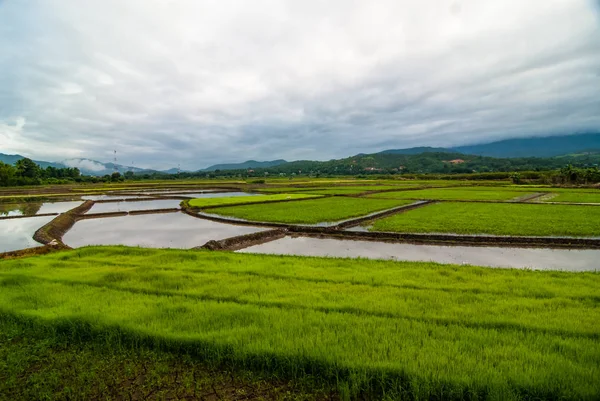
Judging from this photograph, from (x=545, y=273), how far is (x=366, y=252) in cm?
598

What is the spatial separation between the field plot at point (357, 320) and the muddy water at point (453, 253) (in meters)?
2.94

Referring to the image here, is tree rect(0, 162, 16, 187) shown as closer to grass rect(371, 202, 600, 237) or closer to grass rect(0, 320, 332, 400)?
grass rect(371, 202, 600, 237)

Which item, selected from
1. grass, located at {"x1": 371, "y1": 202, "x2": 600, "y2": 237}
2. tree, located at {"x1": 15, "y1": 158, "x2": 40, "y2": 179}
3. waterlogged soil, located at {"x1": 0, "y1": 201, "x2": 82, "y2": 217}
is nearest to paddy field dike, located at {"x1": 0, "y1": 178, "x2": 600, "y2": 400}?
grass, located at {"x1": 371, "y1": 202, "x2": 600, "y2": 237}

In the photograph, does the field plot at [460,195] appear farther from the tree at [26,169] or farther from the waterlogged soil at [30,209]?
the tree at [26,169]

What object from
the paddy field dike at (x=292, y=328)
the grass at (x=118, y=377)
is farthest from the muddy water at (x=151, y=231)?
the grass at (x=118, y=377)

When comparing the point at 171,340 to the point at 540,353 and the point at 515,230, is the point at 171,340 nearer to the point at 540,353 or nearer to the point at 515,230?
the point at 540,353

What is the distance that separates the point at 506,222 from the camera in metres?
17.6

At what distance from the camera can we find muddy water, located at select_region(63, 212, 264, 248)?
16.0 meters

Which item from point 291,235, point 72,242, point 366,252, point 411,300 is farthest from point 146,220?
point 411,300

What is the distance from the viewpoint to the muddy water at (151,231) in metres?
16.0

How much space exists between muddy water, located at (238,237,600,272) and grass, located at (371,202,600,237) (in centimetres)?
252

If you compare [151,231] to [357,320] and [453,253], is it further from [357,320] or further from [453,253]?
[357,320]

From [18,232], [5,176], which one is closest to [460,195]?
[18,232]

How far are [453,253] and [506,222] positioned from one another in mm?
7470
